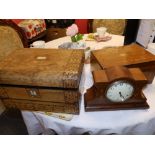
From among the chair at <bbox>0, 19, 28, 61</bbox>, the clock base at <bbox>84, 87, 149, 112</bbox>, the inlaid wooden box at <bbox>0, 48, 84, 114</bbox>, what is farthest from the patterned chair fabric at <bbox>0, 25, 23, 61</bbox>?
the clock base at <bbox>84, 87, 149, 112</bbox>

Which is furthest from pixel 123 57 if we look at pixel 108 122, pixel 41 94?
pixel 41 94

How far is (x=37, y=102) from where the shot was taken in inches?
30.6

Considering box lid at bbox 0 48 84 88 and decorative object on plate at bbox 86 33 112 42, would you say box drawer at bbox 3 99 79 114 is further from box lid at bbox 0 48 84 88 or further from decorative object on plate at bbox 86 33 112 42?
decorative object on plate at bbox 86 33 112 42

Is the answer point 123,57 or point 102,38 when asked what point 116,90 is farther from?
point 102,38

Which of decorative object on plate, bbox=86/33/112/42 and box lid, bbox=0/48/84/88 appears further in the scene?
decorative object on plate, bbox=86/33/112/42

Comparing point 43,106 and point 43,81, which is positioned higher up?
point 43,81

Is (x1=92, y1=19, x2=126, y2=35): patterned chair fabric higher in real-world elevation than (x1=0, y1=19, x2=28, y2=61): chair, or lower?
lower

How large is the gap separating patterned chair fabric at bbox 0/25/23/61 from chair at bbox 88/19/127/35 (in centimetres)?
96

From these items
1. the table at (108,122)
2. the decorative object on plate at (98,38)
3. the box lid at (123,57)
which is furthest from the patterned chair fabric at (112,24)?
the table at (108,122)

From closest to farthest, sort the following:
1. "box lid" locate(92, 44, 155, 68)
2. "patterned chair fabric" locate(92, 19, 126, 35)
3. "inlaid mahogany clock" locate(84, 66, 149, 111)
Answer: "inlaid mahogany clock" locate(84, 66, 149, 111), "box lid" locate(92, 44, 155, 68), "patterned chair fabric" locate(92, 19, 126, 35)

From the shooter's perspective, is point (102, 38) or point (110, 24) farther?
point (110, 24)

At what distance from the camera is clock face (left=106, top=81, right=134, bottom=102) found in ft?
2.22

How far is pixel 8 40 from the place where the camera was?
1.46 metres

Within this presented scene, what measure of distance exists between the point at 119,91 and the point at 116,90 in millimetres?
14
